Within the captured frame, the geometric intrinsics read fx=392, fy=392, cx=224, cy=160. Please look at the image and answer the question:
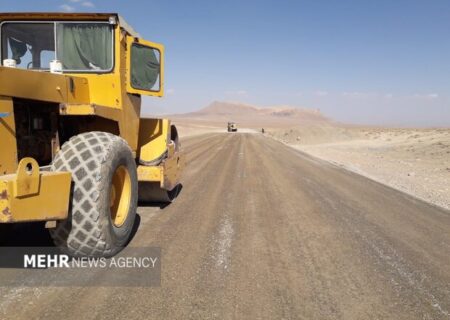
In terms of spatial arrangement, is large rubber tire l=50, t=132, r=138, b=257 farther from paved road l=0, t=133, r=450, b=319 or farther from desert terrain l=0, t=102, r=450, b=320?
paved road l=0, t=133, r=450, b=319

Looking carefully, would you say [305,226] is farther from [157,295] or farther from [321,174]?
[321,174]

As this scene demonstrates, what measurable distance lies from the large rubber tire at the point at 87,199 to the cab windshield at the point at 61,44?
5.23 feet

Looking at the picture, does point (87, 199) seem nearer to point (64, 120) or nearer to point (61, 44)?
point (64, 120)

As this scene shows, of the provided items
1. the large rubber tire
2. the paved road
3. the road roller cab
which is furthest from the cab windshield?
the paved road

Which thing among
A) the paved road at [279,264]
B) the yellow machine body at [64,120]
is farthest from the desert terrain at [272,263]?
the yellow machine body at [64,120]

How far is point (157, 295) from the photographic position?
145 inches

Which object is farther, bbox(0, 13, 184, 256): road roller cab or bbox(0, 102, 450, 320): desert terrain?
bbox(0, 13, 184, 256): road roller cab

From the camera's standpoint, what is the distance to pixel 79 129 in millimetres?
5316

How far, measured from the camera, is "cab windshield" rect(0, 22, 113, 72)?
17.9 ft

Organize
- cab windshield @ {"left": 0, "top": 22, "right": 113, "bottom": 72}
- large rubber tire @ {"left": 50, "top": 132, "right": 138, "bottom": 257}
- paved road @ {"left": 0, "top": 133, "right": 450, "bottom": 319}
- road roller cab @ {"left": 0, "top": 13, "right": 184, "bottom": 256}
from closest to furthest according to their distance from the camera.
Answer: paved road @ {"left": 0, "top": 133, "right": 450, "bottom": 319} < road roller cab @ {"left": 0, "top": 13, "right": 184, "bottom": 256} < large rubber tire @ {"left": 50, "top": 132, "right": 138, "bottom": 257} < cab windshield @ {"left": 0, "top": 22, "right": 113, "bottom": 72}

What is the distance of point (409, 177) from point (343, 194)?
5.98m

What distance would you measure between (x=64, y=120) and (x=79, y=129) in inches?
9.1

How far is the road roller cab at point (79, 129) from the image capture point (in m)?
3.76

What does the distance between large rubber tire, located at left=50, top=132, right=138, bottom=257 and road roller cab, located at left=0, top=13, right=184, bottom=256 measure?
10 millimetres
